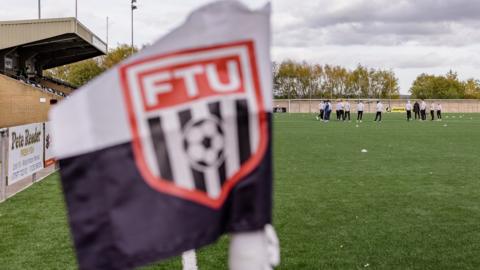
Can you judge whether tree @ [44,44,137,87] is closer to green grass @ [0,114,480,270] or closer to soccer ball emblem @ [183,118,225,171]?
green grass @ [0,114,480,270]

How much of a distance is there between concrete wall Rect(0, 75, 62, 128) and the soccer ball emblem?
2211cm

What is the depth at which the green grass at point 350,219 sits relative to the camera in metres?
6.27

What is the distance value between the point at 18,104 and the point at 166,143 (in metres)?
23.7

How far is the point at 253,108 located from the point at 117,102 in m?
0.51

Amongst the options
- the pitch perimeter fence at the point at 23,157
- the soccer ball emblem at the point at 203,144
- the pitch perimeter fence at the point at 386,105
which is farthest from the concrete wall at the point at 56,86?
the soccer ball emblem at the point at 203,144

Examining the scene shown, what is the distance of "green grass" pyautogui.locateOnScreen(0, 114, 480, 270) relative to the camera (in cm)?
627

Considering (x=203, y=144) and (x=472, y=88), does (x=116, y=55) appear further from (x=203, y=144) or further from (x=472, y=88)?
(x=203, y=144)

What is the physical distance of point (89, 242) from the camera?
226cm

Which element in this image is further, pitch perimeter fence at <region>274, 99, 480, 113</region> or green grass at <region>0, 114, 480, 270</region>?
pitch perimeter fence at <region>274, 99, 480, 113</region>

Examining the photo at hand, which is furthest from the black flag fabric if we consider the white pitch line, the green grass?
the green grass

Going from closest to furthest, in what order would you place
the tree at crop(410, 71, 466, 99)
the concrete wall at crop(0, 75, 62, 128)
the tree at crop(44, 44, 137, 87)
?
the concrete wall at crop(0, 75, 62, 128), the tree at crop(44, 44, 137, 87), the tree at crop(410, 71, 466, 99)

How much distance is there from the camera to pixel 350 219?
8117 mm

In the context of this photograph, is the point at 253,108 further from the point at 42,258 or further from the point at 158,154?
the point at 42,258

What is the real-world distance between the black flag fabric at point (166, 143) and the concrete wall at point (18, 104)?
21972 millimetres
